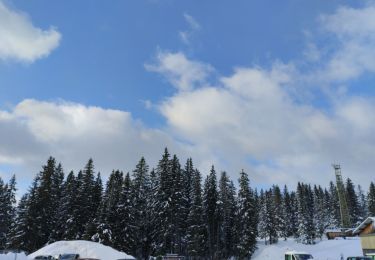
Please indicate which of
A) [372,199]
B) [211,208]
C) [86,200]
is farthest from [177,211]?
[372,199]

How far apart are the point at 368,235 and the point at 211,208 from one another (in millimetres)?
31683

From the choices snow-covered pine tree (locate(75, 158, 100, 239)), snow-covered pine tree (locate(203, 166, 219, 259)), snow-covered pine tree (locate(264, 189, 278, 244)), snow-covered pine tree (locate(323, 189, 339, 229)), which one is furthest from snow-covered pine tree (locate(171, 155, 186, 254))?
snow-covered pine tree (locate(323, 189, 339, 229))

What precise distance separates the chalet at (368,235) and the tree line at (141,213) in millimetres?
23666

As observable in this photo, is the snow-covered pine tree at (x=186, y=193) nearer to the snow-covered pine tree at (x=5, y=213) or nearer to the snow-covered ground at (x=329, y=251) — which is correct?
the snow-covered ground at (x=329, y=251)

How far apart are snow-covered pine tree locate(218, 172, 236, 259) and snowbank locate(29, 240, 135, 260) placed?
31.1 metres

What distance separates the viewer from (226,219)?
76.8 m

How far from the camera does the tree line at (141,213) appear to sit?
5897 centimetres

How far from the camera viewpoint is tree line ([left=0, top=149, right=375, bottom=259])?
193 feet

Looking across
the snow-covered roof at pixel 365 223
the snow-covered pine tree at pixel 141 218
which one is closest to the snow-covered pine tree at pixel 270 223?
the snow-covered pine tree at pixel 141 218

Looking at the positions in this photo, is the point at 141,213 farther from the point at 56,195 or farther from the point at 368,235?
the point at 368,235

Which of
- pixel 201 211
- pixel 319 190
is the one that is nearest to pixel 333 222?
pixel 319 190

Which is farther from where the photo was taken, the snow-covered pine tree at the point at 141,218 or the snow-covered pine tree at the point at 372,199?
the snow-covered pine tree at the point at 372,199

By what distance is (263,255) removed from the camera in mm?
77688

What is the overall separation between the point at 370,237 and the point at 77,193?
158 ft
